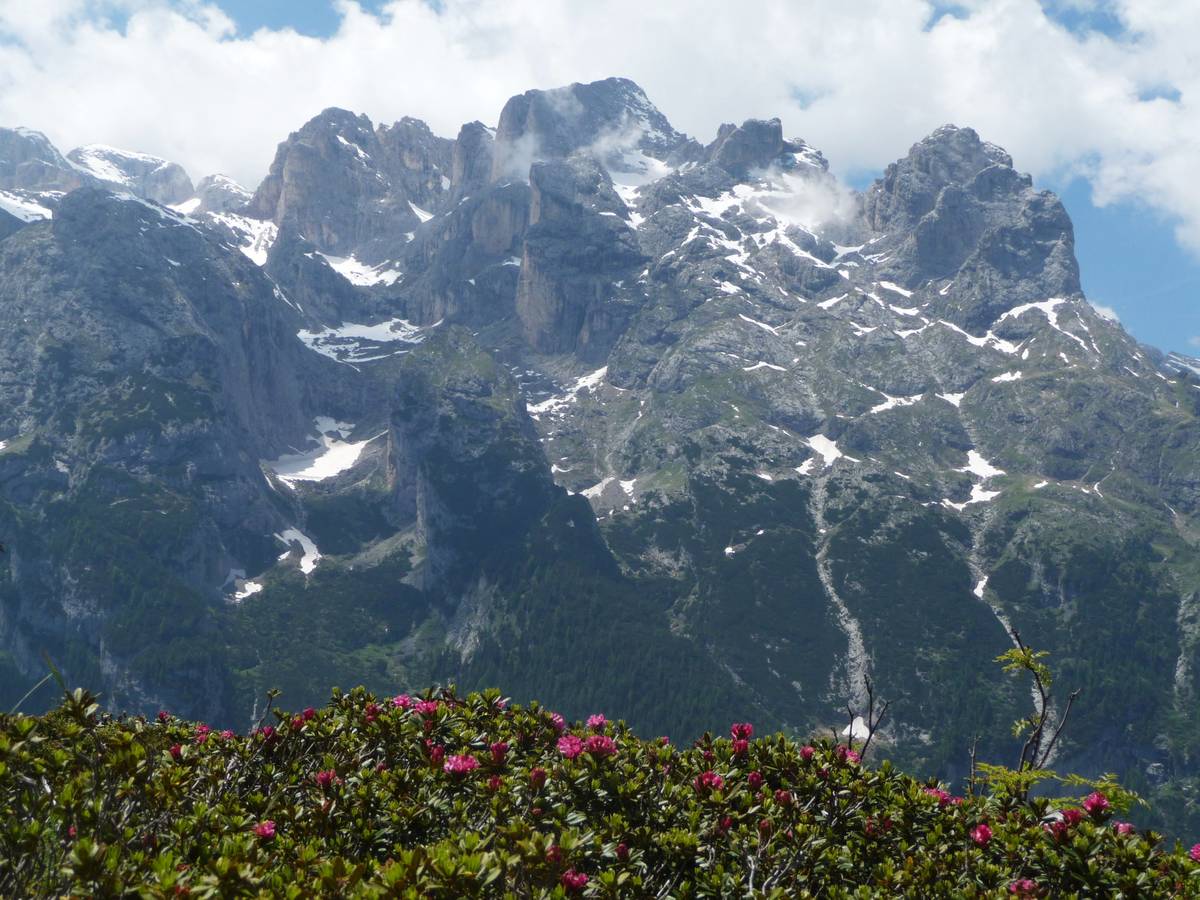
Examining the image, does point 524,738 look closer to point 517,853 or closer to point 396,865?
point 517,853

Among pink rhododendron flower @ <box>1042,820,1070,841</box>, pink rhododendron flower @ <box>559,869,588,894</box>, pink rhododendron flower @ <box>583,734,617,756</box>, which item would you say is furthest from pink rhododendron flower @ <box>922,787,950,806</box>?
pink rhododendron flower @ <box>559,869,588,894</box>

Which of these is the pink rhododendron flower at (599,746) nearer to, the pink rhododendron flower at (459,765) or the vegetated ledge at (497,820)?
the vegetated ledge at (497,820)

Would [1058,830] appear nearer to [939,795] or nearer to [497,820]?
[939,795]

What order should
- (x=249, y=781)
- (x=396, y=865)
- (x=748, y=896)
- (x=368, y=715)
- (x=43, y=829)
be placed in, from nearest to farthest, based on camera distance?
(x=396, y=865)
(x=43, y=829)
(x=748, y=896)
(x=249, y=781)
(x=368, y=715)

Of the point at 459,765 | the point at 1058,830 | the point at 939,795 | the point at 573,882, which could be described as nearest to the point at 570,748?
the point at 459,765

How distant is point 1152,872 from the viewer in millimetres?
13188

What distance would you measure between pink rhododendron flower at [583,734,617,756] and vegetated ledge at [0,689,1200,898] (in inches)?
2.1

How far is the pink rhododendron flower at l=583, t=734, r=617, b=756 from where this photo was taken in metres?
15.1

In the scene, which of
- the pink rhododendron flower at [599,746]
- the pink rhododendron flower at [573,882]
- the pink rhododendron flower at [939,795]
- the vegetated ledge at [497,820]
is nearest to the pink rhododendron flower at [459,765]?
the vegetated ledge at [497,820]

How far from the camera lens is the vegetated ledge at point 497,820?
1077cm

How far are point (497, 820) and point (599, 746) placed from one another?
2233 millimetres

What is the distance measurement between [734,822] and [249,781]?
8.50 meters

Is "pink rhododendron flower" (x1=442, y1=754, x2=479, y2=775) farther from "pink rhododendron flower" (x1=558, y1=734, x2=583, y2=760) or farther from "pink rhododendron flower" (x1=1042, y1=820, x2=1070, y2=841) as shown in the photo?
"pink rhododendron flower" (x1=1042, y1=820, x2=1070, y2=841)

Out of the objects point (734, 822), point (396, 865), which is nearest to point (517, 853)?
point (396, 865)
